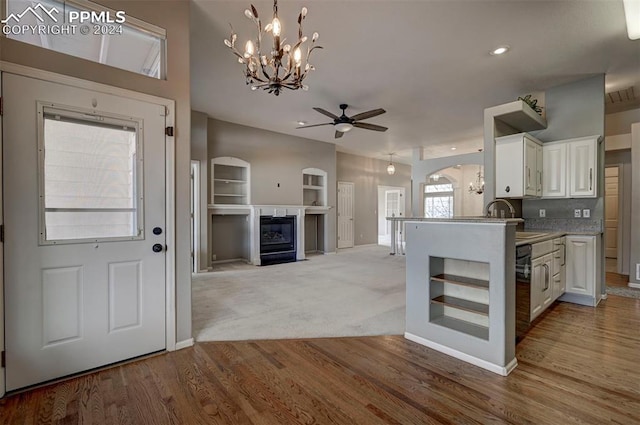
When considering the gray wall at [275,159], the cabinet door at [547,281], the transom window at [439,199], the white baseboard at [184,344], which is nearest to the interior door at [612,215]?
the transom window at [439,199]

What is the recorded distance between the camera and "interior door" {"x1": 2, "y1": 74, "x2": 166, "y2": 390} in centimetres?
200

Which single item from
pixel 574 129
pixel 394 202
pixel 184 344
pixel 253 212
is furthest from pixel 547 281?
pixel 394 202

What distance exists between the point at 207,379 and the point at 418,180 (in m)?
7.53

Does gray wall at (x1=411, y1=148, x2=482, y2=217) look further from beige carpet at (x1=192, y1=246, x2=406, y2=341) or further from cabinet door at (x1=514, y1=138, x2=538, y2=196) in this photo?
cabinet door at (x1=514, y1=138, x2=538, y2=196)

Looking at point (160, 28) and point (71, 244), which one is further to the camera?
point (160, 28)

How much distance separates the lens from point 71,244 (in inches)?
86.1

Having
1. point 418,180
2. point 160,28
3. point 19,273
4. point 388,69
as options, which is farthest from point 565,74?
point 19,273

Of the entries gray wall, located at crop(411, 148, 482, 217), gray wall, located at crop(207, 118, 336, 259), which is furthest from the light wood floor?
gray wall, located at crop(411, 148, 482, 217)

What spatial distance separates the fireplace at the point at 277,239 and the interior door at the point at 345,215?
8.47 ft

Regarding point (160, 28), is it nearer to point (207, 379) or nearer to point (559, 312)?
point (207, 379)

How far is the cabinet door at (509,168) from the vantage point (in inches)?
150

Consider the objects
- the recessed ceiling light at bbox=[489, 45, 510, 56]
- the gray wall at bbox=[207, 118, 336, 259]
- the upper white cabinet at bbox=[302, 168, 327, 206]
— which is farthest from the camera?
the upper white cabinet at bbox=[302, 168, 327, 206]

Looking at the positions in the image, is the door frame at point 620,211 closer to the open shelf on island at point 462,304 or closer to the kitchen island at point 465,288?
the kitchen island at point 465,288

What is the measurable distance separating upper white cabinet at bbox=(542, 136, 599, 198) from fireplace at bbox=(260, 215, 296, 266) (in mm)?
5076
